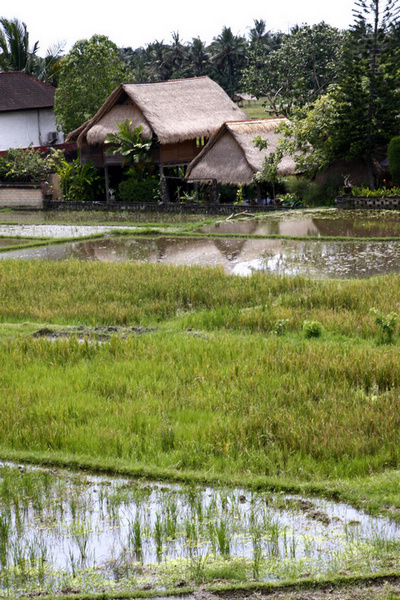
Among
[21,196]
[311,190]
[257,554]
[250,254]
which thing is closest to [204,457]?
[257,554]

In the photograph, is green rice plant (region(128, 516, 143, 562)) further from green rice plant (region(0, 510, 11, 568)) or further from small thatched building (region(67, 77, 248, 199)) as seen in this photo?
small thatched building (region(67, 77, 248, 199))

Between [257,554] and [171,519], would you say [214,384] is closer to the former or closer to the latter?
[171,519]

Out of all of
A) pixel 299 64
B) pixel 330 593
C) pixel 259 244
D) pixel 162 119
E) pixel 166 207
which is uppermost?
pixel 299 64

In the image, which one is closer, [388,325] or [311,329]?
[388,325]

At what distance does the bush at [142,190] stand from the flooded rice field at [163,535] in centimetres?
2052

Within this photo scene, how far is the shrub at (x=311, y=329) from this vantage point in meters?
7.84

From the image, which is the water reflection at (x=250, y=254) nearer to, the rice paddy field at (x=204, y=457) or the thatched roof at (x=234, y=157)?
the rice paddy field at (x=204, y=457)

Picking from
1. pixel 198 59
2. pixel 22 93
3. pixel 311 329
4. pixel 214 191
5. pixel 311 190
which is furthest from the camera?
pixel 198 59

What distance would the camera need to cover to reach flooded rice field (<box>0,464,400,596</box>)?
361 centimetres

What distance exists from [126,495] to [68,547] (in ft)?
2.01

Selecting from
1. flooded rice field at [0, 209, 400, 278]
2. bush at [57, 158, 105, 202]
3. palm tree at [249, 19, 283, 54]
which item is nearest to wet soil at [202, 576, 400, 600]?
flooded rice field at [0, 209, 400, 278]

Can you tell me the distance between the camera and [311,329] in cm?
784

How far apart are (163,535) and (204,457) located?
0.98 metres

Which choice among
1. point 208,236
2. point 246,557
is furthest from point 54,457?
point 208,236
